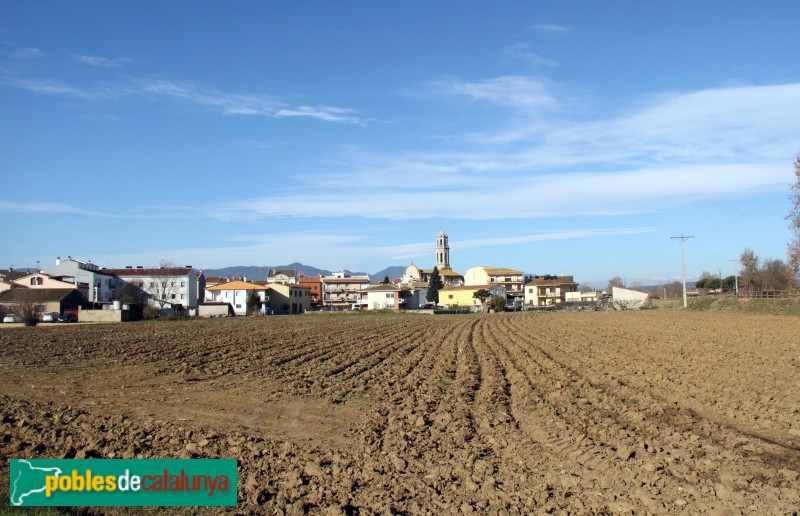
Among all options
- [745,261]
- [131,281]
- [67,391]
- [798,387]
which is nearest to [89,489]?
[67,391]

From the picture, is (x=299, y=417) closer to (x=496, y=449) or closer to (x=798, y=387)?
(x=496, y=449)

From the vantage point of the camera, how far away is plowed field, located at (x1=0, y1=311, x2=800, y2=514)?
7.12m

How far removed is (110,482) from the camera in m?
5.90

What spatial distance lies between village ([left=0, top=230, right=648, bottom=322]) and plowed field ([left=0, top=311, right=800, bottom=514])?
42.8 meters

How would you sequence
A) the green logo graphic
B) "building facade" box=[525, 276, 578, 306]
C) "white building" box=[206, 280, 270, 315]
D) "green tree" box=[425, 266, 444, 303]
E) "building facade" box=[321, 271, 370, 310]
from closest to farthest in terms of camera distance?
the green logo graphic, "white building" box=[206, 280, 270, 315], "building facade" box=[525, 276, 578, 306], "green tree" box=[425, 266, 444, 303], "building facade" box=[321, 271, 370, 310]

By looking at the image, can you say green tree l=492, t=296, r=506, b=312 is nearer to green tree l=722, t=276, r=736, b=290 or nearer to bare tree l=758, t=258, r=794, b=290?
bare tree l=758, t=258, r=794, b=290

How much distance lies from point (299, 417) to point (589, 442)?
16.3 feet

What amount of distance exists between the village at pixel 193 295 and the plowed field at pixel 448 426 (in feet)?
140

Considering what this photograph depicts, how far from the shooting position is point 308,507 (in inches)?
260

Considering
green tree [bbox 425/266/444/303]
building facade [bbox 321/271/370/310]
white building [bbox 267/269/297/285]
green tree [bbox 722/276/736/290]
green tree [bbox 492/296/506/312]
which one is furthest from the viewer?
white building [bbox 267/269/297/285]

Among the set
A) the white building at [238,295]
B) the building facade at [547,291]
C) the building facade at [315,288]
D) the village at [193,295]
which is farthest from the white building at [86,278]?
the building facade at [547,291]

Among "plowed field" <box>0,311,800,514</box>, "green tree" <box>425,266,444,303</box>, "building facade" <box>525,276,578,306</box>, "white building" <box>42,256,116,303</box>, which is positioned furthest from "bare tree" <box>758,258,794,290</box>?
"white building" <box>42,256,116,303</box>

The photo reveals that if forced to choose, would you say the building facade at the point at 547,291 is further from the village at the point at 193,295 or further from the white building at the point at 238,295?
the white building at the point at 238,295

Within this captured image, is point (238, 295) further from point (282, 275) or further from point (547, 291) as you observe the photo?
point (282, 275)
